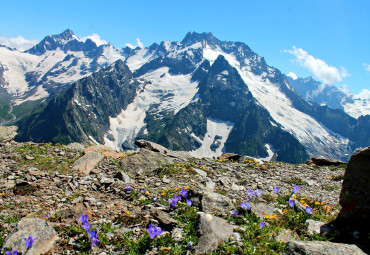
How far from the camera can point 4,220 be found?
8.20 metres

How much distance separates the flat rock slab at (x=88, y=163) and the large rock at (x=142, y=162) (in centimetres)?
153

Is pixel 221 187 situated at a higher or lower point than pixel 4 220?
higher

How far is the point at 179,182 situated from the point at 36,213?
650 centimetres

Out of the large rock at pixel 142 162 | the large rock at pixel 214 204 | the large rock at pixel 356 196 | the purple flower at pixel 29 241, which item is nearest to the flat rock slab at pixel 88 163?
the large rock at pixel 142 162

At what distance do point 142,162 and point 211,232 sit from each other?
29.8 feet

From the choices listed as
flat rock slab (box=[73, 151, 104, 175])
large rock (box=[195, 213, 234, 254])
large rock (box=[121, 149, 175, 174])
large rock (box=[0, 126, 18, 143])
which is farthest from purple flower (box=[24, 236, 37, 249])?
large rock (box=[0, 126, 18, 143])

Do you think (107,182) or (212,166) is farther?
(212,166)

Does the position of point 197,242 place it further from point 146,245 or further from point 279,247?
point 279,247

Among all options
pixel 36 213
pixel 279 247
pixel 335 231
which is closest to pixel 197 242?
pixel 279 247

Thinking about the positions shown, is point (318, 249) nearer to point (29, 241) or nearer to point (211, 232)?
point (211, 232)

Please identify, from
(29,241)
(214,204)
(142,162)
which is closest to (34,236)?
(29,241)

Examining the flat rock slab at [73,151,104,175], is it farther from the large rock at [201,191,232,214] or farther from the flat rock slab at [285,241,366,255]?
the flat rock slab at [285,241,366,255]

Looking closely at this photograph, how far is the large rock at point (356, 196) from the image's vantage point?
7.07 metres

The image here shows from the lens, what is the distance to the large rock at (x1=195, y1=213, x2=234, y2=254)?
6.62 m
